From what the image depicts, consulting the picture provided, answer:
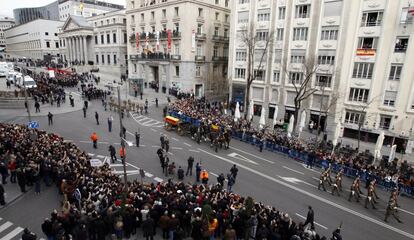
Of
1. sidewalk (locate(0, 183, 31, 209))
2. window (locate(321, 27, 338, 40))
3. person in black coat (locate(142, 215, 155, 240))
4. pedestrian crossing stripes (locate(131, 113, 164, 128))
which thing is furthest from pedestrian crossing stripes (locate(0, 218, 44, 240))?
window (locate(321, 27, 338, 40))

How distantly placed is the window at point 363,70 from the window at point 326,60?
282 centimetres

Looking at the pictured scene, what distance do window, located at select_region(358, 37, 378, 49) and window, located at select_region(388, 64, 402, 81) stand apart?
3.11m

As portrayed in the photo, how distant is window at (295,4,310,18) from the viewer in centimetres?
3626

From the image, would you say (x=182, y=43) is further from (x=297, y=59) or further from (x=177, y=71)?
(x=297, y=59)

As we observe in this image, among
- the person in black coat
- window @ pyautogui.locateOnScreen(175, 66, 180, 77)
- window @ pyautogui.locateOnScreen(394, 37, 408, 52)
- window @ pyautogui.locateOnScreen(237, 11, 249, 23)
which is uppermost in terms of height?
window @ pyautogui.locateOnScreen(237, 11, 249, 23)

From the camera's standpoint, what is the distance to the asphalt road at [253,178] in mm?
14594

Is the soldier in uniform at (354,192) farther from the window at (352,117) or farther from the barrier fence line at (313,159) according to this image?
Result: the window at (352,117)

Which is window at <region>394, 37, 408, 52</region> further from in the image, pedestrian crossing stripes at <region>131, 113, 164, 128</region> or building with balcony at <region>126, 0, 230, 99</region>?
building with balcony at <region>126, 0, 230, 99</region>

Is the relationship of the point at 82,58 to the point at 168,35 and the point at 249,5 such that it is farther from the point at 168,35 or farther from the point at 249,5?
the point at 249,5

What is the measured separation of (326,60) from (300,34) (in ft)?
17.3

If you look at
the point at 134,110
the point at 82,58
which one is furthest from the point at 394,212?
the point at 82,58

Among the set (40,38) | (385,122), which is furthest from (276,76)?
(40,38)

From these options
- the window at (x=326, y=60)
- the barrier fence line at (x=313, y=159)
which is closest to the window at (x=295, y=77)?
the window at (x=326, y=60)

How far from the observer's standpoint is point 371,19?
30.9 meters
